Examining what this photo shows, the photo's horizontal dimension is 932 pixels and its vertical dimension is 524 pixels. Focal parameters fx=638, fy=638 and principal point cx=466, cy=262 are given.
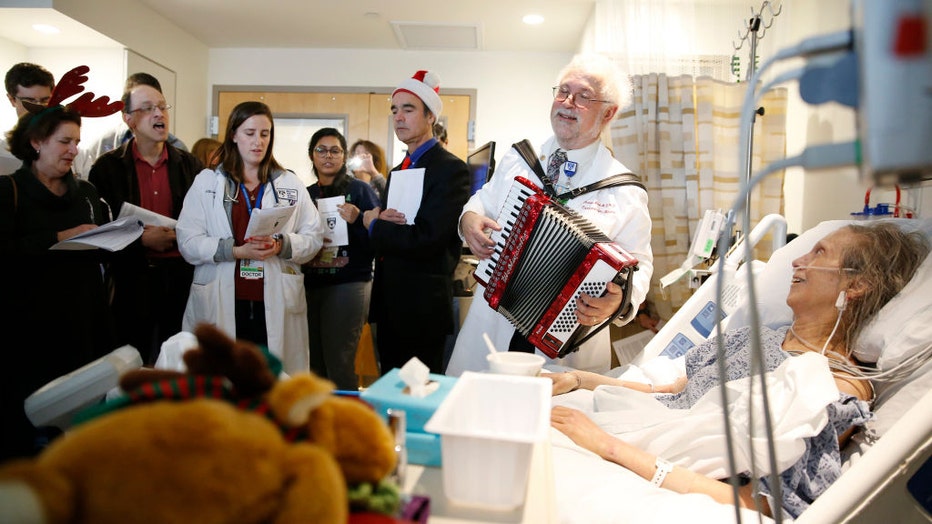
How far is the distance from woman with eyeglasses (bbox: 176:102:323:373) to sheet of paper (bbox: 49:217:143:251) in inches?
8.3

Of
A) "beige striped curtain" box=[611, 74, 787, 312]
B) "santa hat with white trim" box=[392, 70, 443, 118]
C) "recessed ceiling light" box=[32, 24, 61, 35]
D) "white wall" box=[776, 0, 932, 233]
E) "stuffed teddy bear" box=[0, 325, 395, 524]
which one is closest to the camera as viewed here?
"stuffed teddy bear" box=[0, 325, 395, 524]

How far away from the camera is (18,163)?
2180mm

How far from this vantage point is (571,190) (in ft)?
6.59

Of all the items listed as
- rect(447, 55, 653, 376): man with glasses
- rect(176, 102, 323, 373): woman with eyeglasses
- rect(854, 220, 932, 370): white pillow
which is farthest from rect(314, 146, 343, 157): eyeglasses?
rect(854, 220, 932, 370): white pillow

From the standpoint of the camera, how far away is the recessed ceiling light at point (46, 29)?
3.91 metres

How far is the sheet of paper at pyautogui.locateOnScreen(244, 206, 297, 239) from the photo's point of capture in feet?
7.17

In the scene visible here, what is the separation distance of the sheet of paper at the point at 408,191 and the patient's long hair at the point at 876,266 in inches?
54.4

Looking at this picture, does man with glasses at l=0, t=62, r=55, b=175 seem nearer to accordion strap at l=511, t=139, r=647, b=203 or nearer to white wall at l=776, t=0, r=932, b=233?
accordion strap at l=511, t=139, r=647, b=203

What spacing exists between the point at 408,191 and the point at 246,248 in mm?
616

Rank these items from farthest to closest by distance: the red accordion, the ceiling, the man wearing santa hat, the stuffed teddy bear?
1. the ceiling
2. the man wearing santa hat
3. the red accordion
4. the stuffed teddy bear

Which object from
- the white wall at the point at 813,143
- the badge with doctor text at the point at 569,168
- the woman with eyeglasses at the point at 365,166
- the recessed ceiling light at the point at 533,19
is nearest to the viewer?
the badge with doctor text at the point at 569,168

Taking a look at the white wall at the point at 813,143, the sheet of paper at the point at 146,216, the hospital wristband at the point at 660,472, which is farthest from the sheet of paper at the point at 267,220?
the white wall at the point at 813,143

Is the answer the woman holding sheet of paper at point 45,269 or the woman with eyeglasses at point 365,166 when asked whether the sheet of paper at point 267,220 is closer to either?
the woman holding sheet of paper at point 45,269

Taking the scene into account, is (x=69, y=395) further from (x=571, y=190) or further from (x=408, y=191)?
(x=408, y=191)
